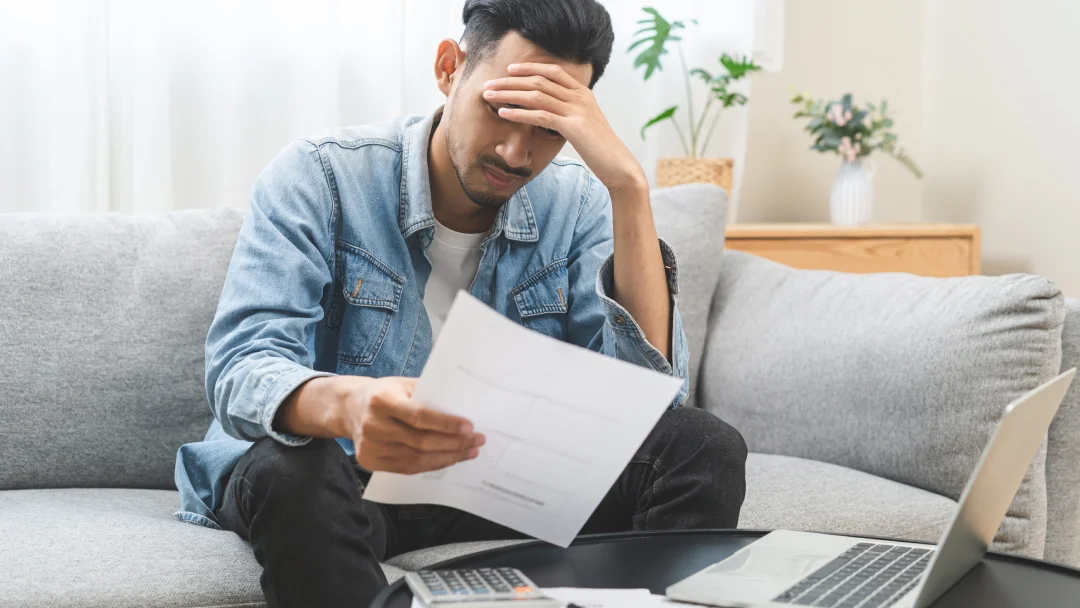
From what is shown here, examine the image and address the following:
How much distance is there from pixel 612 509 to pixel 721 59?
4.63ft

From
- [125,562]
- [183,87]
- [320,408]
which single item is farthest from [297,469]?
[183,87]

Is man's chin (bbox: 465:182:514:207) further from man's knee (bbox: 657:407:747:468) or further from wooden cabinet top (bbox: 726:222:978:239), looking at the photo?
wooden cabinet top (bbox: 726:222:978:239)

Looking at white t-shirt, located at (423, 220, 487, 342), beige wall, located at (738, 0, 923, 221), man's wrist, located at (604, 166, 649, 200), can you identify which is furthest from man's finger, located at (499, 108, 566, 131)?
beige wall, located at (738, 0, 923, 221)

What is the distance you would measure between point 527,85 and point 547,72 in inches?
1.3

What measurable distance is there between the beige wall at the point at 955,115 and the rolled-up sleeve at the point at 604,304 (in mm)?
1382

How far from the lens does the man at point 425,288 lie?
904 mm

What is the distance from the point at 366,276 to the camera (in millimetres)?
1219

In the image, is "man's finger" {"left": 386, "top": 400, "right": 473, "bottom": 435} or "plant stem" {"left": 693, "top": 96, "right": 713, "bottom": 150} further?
"plant stem" {"left": 693, "top": 96, "right": 713, "bottom": 150}

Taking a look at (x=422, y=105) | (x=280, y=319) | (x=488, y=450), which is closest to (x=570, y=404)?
(x=488, y=450)

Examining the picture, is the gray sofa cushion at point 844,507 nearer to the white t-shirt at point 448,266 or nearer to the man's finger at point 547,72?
the white t-shirt at point 448,266

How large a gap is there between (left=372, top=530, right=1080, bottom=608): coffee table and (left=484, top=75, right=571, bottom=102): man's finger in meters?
0.52

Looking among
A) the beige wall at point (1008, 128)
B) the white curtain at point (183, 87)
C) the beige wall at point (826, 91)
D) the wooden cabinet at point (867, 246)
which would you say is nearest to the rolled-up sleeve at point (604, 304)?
the wooden cabinet at point (867, 246)

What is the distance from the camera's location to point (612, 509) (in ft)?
3.84

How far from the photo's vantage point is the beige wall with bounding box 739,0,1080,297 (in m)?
2.40
